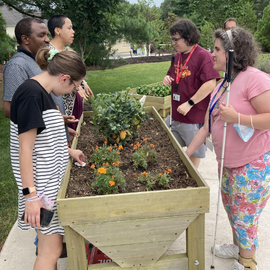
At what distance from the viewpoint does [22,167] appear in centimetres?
157

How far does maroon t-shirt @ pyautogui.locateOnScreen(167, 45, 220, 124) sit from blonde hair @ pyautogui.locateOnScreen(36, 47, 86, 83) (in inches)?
67.6

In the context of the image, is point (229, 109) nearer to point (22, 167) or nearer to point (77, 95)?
point (22, 167)

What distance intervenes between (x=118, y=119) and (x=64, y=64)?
4.68ft

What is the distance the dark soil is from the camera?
2.09m

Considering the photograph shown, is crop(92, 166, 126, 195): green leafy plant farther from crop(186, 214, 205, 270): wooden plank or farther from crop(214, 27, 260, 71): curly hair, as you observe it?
crop(214, 27, 260, 71): curly hair

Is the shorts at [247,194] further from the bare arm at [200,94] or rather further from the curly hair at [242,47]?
the bare arm at [200,94]

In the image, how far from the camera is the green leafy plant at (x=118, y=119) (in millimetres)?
2999

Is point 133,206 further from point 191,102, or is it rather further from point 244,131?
point 191,102

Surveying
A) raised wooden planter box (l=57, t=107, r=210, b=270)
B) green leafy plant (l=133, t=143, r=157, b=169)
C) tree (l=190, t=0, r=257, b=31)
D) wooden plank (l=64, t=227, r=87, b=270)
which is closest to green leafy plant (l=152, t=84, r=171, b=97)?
green leafy plant (l=133, t=143, r=157, b=169)

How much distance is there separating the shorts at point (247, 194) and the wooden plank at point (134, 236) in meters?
0.47

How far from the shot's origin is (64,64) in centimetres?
168

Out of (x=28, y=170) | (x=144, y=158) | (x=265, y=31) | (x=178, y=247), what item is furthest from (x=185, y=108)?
(x=265, y=31)

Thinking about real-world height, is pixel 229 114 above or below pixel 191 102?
above

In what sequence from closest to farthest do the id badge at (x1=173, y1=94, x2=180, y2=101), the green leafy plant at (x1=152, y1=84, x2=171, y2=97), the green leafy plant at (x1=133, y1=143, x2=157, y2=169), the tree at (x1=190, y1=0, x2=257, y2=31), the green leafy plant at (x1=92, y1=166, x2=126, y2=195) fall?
the green leafy plant at (x1=92, y1=166, x2=126, y2=195) < the green leafy plant at (x1=133, y1=143, x2=157, y2=169) < the id badge at (x1=173, y1=94, x2=180, y2=101) < the green leafy plant at (x1=152, y1=84, x2=171, y2=97) < the tree at (x1=190, y1=0, x2=257, y2=31)
